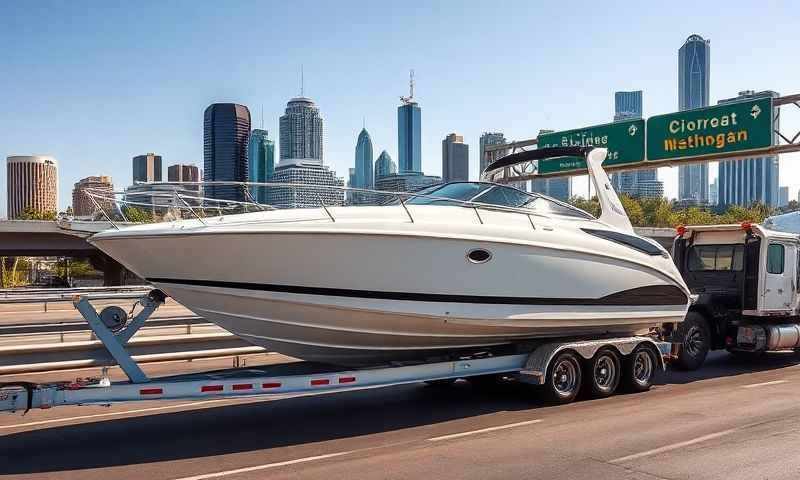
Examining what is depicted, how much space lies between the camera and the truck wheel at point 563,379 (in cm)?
866

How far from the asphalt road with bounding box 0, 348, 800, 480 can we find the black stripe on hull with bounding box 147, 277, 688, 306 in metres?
1.31

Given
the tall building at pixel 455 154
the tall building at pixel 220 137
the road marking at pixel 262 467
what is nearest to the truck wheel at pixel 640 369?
the road marking at pixel 262 467

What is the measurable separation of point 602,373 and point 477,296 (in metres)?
2.73

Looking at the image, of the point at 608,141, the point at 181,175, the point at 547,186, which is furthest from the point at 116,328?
the point at 547,186

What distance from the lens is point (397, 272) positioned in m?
7.30

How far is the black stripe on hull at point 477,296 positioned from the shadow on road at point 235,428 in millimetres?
1482

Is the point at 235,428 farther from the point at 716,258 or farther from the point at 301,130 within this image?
the point at 301,130

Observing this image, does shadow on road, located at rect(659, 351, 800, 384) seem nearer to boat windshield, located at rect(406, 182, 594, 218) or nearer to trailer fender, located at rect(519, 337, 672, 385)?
trailer fender, located at rect(519, 337, 672, 385)

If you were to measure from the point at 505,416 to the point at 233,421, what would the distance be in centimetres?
316

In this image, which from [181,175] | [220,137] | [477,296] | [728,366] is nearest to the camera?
[477,296]

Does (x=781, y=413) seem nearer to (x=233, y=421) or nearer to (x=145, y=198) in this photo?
(x=233, y=421)

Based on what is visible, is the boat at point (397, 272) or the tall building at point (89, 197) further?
the tall building at point (89, 197)

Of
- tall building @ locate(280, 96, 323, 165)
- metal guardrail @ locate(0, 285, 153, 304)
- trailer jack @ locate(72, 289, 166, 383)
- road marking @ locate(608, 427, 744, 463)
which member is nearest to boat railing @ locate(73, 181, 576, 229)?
trailer jack @ locate(72, 289, 166, 383)

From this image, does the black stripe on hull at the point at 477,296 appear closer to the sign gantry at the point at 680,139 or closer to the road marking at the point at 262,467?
the road marking at the point at 262,467
